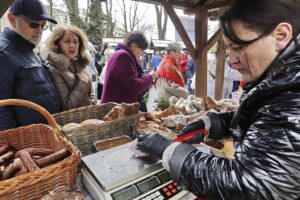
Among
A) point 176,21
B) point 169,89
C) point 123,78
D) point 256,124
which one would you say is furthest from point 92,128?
point 176,21

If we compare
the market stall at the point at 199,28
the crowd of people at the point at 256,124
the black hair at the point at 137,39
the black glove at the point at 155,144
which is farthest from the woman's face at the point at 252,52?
the market stall at the point at 199,28

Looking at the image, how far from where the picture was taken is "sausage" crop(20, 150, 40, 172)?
901 millimetres

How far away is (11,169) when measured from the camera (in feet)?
2.98

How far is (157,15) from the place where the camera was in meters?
19.6

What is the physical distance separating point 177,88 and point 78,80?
76.1 inches

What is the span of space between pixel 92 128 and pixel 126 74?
135 centimetres

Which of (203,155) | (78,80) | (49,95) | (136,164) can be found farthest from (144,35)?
(203,155)

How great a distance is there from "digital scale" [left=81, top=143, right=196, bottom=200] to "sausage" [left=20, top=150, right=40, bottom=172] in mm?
247

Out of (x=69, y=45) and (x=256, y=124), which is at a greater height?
(x=69, y=45)

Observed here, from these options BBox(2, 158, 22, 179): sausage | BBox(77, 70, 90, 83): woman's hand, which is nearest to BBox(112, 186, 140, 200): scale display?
BBox(2, 158, 22, 179): sausage

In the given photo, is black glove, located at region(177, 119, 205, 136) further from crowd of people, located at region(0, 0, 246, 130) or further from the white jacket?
the white jacket

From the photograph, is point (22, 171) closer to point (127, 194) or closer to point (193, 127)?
point (127, 194)

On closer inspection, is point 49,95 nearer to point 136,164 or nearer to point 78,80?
point 78,80

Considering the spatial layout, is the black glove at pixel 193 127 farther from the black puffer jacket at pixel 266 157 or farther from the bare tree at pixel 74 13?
the bare tree at pixel 74 13
